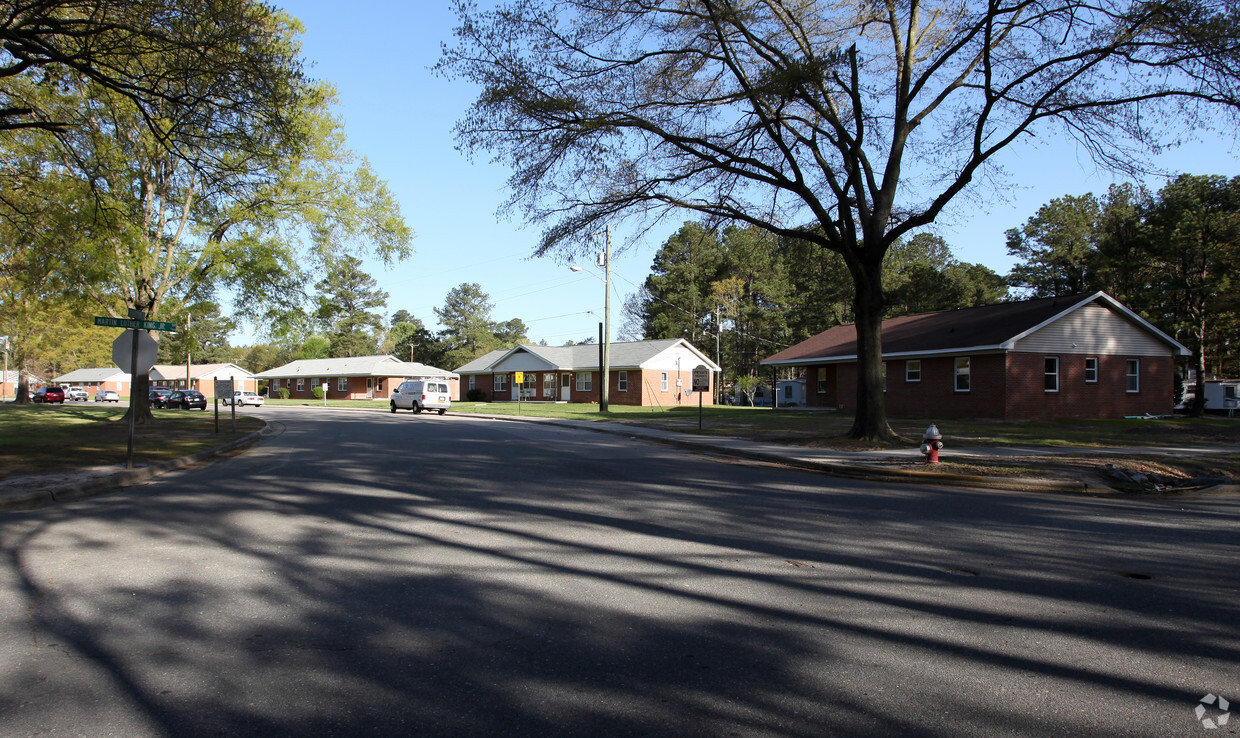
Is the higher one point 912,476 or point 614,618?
point 912,476

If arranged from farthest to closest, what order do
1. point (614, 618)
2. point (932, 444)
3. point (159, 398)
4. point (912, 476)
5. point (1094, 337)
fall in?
point (159, 398) → point (1094, 337) → point (932, 444) → point (912, 476) → point (614, 618)

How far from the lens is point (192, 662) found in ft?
13.9

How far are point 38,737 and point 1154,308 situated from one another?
5060 cm

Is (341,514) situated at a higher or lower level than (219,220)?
lower

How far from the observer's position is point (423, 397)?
139 ft

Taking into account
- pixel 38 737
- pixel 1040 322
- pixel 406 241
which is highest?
pixel 406 241

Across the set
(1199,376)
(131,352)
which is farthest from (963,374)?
(131,352)

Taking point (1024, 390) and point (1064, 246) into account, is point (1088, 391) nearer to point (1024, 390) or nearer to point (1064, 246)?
point (1024, 390)

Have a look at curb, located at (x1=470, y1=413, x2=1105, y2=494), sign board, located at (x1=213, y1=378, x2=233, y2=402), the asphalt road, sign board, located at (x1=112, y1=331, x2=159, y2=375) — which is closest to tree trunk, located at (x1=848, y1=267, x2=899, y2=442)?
curb, located at (x1=470, y1=413, x2=1105, y2=494)

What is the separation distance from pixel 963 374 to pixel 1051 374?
10.6 ft

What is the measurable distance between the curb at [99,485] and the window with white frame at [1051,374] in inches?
1156

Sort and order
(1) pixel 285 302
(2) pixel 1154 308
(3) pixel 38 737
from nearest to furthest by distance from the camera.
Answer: (3) pixel 38 737 → (1) pixel 285 302 → (2) pixel 1154 308

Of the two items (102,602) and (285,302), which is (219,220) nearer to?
(285,302)

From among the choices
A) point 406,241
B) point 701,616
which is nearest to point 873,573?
point 701,616
